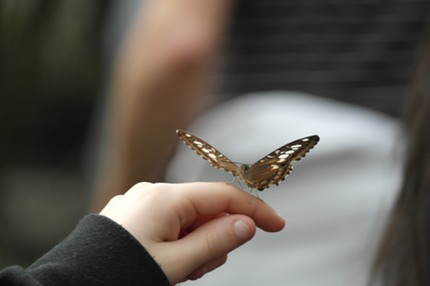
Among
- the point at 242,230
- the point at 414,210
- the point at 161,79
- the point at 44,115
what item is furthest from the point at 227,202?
the point at 44,115

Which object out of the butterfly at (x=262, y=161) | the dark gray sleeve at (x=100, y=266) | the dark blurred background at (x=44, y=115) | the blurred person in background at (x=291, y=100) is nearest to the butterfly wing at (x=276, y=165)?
the butterfly at (x=262, y=161)

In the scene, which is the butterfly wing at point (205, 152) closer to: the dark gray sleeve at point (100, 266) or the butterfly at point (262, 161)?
the butterfly at point (262, 161)

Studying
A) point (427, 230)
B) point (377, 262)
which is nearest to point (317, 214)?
point (377, 262)

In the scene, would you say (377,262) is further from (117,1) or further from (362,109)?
(117,1)

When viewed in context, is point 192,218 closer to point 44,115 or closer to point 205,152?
point 205,152

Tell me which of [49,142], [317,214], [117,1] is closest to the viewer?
[317,214]

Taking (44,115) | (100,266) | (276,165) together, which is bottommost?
(44,115)
